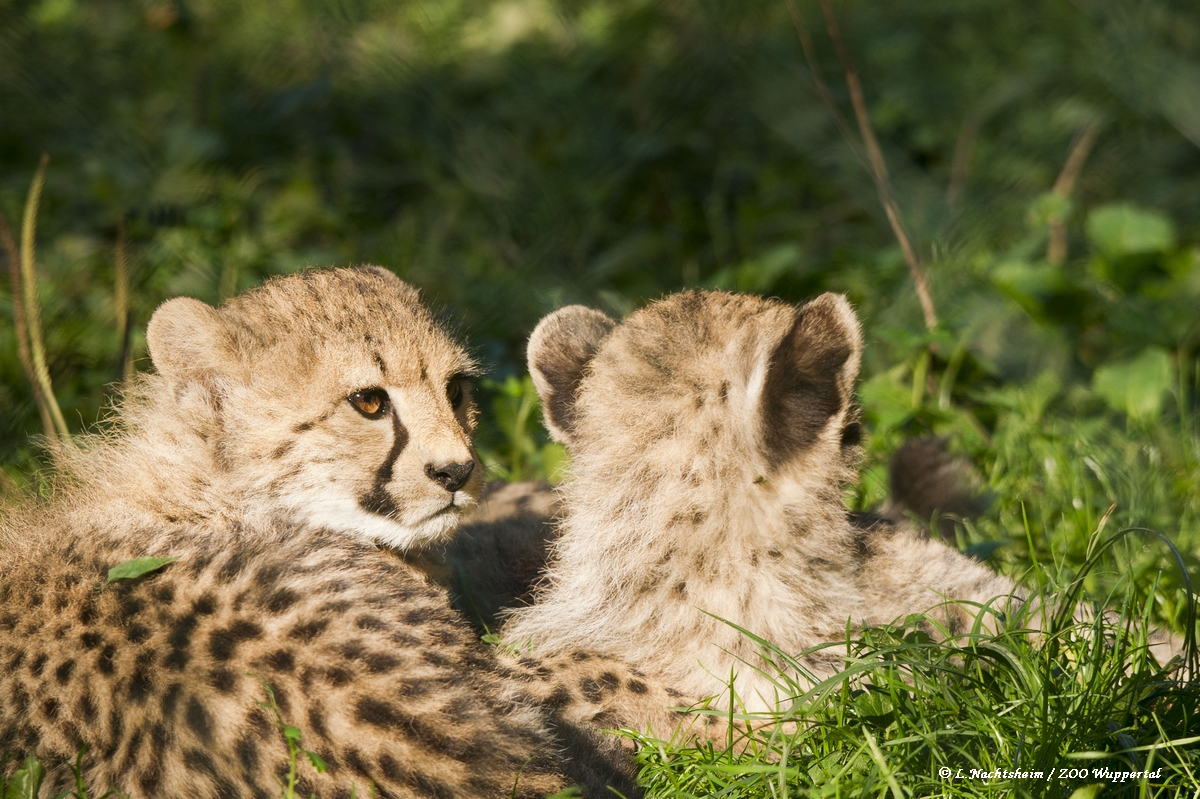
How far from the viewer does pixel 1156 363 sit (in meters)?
4.58

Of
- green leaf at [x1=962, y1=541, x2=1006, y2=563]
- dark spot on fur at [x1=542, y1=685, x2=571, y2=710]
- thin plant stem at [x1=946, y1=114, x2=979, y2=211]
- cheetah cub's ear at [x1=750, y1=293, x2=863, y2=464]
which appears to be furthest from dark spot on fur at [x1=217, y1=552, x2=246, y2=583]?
thin plant stem at [x1=946, y1=114, x2=979, y2=211]

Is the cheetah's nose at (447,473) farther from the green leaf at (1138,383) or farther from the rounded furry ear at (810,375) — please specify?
the green leaf at (1138,383)

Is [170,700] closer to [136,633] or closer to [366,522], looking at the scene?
[136,633]

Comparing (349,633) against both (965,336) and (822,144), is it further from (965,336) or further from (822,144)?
(822,144)

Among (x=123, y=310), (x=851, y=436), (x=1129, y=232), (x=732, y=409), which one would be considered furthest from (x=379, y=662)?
(x=1129, y=232)

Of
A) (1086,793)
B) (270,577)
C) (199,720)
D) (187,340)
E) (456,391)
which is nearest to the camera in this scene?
(1086,793)

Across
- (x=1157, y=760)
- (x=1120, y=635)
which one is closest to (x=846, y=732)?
(x=1157, y=760)

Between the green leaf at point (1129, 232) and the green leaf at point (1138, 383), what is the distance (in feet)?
1.48

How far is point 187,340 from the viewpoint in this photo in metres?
2.95

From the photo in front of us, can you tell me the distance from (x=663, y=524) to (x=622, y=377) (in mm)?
369

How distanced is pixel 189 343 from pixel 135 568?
2.36 ft

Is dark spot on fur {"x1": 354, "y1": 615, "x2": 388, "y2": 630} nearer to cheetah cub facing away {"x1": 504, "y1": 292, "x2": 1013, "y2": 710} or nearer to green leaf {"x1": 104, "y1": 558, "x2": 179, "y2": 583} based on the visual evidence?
green leaf {"x1": 104, "y1": 558, "x2": 179, "y2": 583}

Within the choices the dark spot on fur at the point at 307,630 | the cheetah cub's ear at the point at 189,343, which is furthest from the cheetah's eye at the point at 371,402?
the dark spot on fur at the point at 307,630

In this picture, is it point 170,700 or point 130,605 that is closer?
point 170,700
